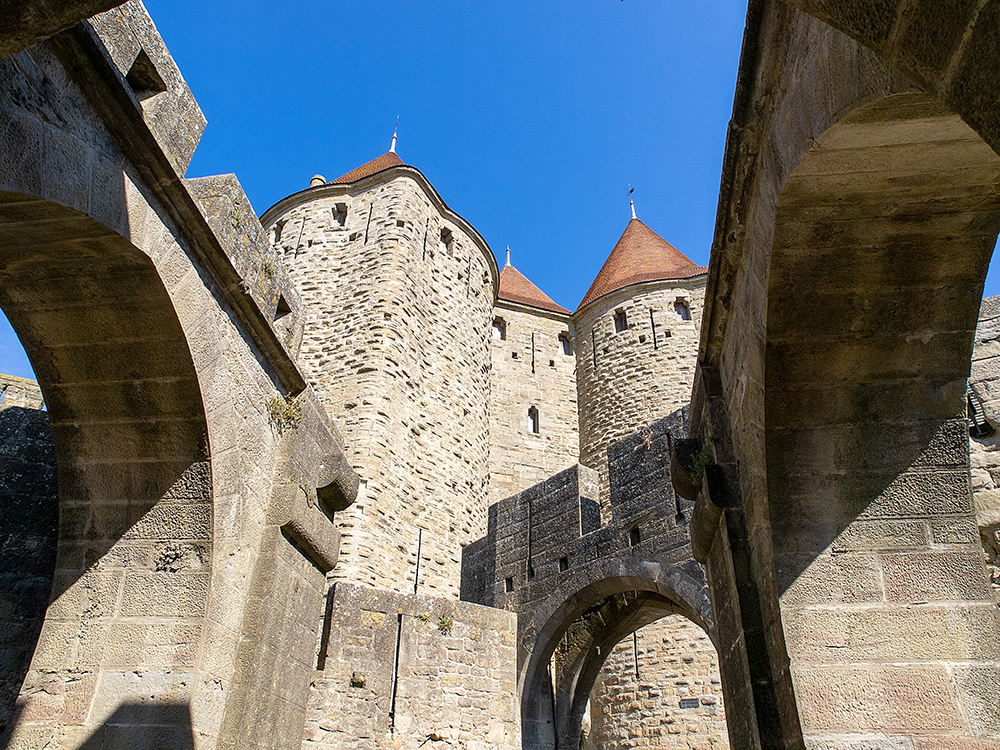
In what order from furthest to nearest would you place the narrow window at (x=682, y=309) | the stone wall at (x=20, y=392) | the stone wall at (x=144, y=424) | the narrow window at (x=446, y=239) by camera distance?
1. the narrow window at (x=682, y=309)
2. the narrow window at (x=446, y=239)
3. the stone wall at (x=20, y=392)
4. the stone wall at (x=144, y=424)

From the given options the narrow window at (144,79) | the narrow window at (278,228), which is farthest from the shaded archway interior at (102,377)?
the narrow window at (278,228)

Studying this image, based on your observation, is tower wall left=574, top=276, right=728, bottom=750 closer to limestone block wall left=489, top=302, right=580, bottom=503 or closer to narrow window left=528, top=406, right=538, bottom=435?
limestone block wall left=489, top=302, right=580, bottom=503

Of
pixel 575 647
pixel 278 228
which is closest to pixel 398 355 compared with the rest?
pixel 278 228

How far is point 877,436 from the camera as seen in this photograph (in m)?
3.08

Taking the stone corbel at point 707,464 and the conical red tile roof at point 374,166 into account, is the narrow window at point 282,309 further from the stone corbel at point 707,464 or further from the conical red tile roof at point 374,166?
the conical red tile roof at point 374,166

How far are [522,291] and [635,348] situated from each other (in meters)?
5.95

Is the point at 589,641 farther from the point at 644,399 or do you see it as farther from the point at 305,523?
the point at 644,399

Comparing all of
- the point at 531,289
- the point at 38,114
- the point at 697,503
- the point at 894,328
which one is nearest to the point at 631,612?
the point at 697,503

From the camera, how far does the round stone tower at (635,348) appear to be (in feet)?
49.8

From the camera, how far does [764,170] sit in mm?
2734

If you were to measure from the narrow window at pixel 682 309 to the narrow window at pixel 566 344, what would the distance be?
2886mm

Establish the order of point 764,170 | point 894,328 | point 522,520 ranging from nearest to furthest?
point 764,170
point 894,328
point 522,520

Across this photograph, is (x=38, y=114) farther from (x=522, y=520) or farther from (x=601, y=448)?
(x=601, y=448)

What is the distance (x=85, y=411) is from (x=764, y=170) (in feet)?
10.0
